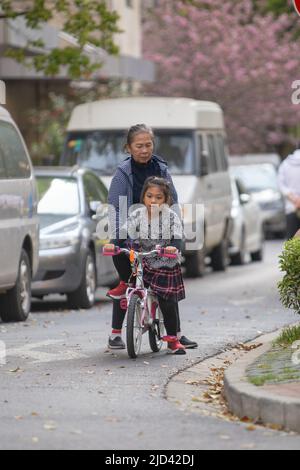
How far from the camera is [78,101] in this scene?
34.2m

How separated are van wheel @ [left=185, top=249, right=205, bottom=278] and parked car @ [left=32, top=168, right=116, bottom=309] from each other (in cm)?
460

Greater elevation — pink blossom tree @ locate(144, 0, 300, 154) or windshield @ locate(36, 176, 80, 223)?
pink blossom tree @ locate(144, 0, 300, 154)

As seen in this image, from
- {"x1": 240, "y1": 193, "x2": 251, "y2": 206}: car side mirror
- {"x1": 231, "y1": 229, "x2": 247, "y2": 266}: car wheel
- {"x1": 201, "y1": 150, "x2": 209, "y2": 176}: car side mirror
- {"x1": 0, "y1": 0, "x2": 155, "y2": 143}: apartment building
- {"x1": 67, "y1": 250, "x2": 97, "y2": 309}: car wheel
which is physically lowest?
{"x1": 231, "y1": 229, "x2": 247, "y2": 266}: car wheel

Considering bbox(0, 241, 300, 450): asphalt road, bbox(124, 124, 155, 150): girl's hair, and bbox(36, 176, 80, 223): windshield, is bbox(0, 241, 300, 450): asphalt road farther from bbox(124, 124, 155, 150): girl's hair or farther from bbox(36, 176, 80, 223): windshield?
bbox(124, 124, 155, 150): girl's hair

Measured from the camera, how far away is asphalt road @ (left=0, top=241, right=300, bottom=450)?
305 inches

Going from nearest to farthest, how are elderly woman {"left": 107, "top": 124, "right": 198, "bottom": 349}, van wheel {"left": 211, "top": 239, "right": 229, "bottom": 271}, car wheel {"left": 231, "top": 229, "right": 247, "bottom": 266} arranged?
elderly woman {"left": 107, "top": 124, "right": 198, "bottom": 349} < van wheel {"left": 211, "top": 239, "right": 229, "bottom": 271} < car wheel {"left": 231, "top": 229, "right": 247, "bottom": 266}

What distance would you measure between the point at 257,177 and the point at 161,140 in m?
15.7

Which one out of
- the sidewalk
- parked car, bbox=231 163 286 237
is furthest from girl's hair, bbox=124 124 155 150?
parked car, bbox=231 163 286 237

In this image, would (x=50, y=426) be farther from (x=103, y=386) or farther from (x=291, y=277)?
(x=291, y=277)

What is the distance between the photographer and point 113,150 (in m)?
22.5

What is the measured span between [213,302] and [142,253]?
680 centimetres

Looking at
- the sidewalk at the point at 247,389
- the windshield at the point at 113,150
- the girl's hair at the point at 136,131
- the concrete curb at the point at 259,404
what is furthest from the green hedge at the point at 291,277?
the windshield at the point at 113,150
